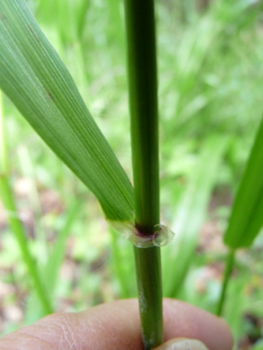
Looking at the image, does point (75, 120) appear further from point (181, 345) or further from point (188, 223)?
point (188, 223)

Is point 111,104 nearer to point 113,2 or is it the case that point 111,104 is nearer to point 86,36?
point 86,36

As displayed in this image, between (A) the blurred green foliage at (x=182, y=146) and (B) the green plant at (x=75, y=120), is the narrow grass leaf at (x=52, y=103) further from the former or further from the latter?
(A) the blurred green foliage at (x=182, y=146)

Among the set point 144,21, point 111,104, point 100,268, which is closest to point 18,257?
point 100,268

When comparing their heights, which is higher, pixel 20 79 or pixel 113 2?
pixel 113 2

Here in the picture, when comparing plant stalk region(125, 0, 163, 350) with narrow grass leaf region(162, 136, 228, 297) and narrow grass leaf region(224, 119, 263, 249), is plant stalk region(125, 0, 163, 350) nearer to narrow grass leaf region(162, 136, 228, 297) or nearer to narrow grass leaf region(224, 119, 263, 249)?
narrow grass leaf region(224, 119, 263, 249)

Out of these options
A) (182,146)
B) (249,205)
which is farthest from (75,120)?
(182,146)

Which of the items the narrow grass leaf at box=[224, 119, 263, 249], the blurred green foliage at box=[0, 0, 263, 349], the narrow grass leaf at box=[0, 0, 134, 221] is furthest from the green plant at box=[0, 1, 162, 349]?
the blurred green foliage at box=[0, 0, 263, 349]
